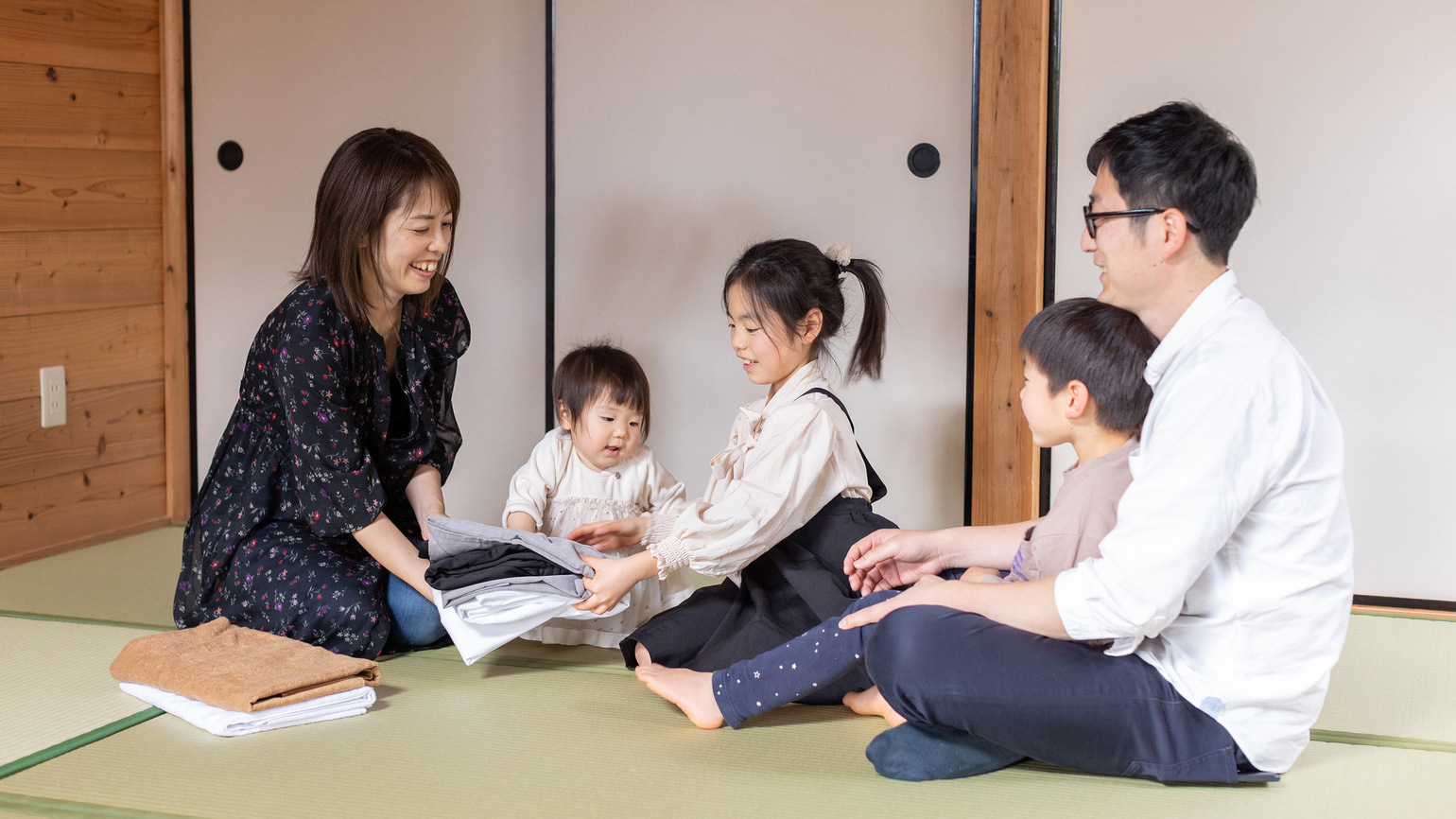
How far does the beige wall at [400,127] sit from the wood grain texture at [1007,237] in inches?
45.7

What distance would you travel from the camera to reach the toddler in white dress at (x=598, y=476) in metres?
2.27

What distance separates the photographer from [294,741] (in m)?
1.70

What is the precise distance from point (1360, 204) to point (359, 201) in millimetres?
2100

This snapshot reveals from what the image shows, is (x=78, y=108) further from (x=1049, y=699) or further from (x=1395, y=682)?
(x=1395, y=682)

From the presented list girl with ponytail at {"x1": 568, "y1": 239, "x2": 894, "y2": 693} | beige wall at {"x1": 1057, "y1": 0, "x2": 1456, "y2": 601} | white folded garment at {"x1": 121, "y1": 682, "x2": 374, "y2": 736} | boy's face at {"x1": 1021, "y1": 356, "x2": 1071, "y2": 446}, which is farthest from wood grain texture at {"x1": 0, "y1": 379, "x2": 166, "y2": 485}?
beige wall at {"x1": 1057, "y1": 0, "x2": 1456, "y2": 601}

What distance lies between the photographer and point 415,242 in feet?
7.02

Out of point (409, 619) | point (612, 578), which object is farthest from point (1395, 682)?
point (409, 619)

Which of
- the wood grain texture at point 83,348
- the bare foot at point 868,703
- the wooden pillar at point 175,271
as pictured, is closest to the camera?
the bare foot at point 868,703

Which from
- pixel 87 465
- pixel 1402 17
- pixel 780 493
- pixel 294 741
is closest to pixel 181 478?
pixel 87 465

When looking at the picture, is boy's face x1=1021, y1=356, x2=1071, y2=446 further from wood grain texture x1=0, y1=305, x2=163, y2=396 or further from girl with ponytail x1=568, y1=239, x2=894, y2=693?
wood grain texture x1=0, y1=305, x2=163, y2=396

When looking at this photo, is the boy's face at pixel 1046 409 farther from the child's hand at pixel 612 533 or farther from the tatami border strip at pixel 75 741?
the tatami border strip at pixel 75 741

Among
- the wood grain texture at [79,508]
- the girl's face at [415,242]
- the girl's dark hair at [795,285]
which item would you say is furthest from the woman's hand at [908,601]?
the wood grain texture at [79,508]

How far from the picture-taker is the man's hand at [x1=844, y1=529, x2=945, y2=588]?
5.96 feet

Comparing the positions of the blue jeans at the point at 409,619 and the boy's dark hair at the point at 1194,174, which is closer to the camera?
the boy's dark hair at the point at 1194,174
